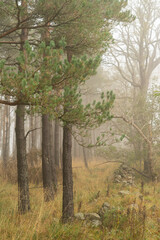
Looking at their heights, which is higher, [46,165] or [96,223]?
[46,165]

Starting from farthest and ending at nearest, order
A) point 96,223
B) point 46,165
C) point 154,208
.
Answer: point 46,165
point 154,208
point 96,223

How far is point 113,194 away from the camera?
7117 millimetres

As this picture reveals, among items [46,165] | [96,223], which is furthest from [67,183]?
[46,165]

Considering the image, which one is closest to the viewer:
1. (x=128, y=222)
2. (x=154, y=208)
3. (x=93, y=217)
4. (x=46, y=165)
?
(x=128, y=222)

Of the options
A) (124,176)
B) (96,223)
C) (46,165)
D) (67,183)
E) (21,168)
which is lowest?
(96,223)

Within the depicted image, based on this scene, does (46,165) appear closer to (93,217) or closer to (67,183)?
(67,183)

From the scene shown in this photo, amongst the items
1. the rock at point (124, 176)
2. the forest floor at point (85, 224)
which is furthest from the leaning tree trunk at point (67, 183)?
the rock at point (124, 176)

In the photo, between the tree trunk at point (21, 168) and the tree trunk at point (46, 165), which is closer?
the tree trunk at point (21, 168)

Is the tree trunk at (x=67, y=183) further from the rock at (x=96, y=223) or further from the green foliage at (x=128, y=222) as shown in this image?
the green foliage at (x=128, y=222)

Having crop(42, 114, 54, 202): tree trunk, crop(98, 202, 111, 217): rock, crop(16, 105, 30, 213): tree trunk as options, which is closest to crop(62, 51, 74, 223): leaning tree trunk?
crop(98, 202, 111, 217): rock

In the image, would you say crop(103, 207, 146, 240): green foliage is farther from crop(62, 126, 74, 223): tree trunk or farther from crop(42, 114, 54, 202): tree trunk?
crop(42, 114, 54, 202): tree trunk

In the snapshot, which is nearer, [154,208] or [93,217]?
[93,217]

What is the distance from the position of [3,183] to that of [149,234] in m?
6.75

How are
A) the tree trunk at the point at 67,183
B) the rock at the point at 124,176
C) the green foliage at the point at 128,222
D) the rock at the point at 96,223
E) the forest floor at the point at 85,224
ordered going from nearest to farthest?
the forest floor at the point at 85,224 < the green foliage at the point at 128,222 < the rock at the point at 96,223 < the tree trunk at the point at 67,183 < the rock at the point at 124,176
